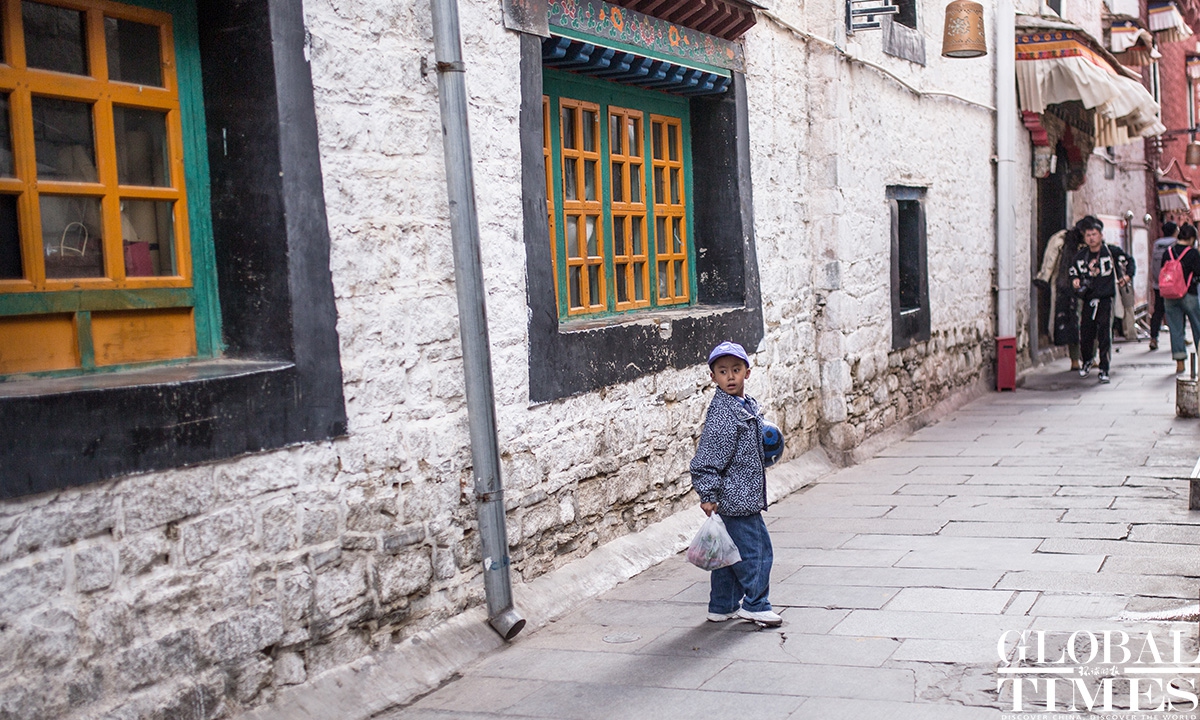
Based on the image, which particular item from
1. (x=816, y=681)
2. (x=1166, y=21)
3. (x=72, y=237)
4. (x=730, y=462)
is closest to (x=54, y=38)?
(x=72, y=237)

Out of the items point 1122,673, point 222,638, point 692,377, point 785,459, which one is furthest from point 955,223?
point 222,638

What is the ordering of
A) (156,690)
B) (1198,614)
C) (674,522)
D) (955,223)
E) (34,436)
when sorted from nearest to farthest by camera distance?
(34,436) → (156,690) → (1198,614) → (674,522) → (955,223)

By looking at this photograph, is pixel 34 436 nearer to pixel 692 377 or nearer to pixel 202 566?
pixel 202 566

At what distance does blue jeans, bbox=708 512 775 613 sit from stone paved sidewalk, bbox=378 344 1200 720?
12 cm

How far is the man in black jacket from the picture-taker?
12.6 meters

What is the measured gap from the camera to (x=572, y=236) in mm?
6371

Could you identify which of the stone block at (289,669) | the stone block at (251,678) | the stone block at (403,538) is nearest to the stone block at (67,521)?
the stone block at (251,678)

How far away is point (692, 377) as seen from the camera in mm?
6953

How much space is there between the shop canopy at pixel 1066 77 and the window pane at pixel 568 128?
8.81m

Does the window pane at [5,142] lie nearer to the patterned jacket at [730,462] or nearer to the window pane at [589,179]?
the patterned jacket at [730,462]

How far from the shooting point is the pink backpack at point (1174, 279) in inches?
470

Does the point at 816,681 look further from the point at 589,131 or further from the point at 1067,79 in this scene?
the point at 1067,79

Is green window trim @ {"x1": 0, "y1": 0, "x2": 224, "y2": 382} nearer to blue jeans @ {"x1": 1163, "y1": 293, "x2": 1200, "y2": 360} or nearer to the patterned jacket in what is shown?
the patterned jacket

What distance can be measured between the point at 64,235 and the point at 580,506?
2821 millimetres
